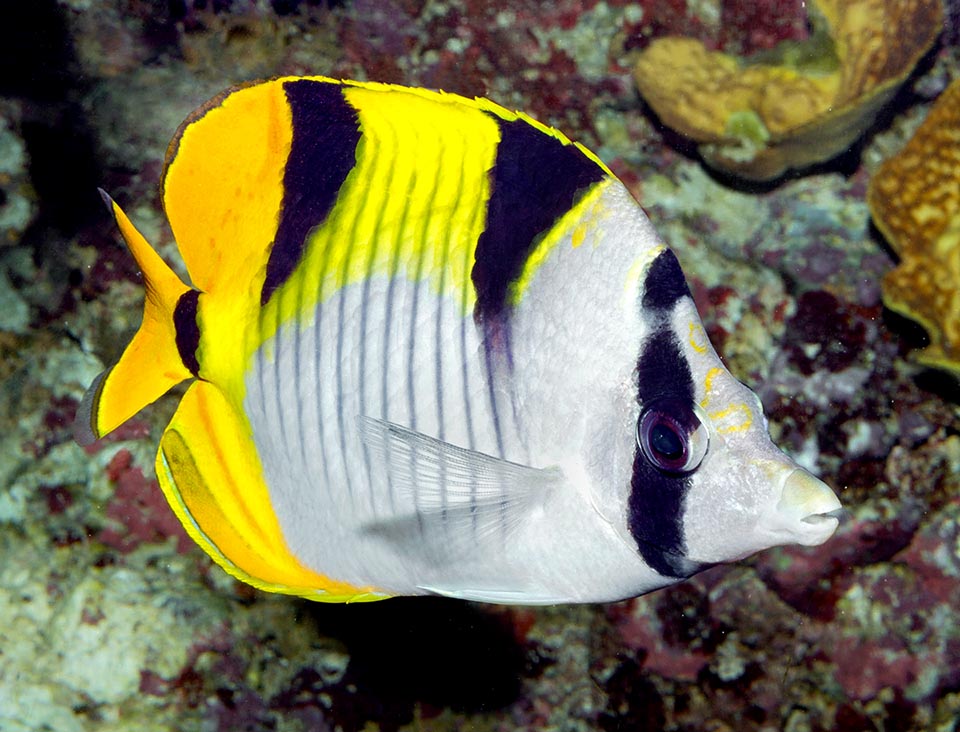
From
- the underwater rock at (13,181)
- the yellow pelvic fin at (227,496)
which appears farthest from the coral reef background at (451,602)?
the yellow pelvic fin at (227,496)

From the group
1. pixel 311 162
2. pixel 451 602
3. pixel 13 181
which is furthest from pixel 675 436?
pixel 13 181

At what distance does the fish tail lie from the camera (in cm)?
117

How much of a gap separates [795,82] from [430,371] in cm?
203

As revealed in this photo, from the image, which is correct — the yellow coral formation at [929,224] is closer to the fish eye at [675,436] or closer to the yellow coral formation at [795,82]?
the yellow coral formation at [795,82]

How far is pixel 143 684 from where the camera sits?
2428 millimetres

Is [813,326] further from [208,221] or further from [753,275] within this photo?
[208,221]

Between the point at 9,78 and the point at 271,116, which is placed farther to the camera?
the point at 9,78

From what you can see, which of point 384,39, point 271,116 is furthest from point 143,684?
point 384,39

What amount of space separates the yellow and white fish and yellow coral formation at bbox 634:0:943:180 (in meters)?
1.68

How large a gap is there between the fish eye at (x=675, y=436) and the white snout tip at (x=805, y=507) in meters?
0.12

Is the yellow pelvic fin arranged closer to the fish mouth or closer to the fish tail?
the fish tail

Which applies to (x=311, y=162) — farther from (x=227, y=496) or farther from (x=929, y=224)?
(x=929, y=224)

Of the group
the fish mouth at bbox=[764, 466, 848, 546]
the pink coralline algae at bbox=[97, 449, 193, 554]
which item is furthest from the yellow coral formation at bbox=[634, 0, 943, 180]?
the pink coralline algae at bbox=[97, 449, 193, 554]

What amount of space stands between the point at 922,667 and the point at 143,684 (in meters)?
2.59
